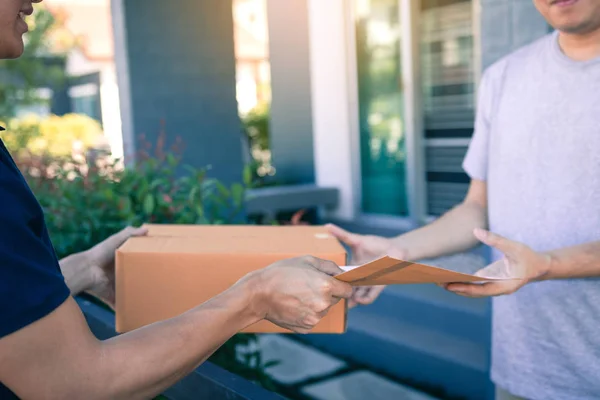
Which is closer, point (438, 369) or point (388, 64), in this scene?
point (438, 369)

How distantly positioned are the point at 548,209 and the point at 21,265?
4.37 ft

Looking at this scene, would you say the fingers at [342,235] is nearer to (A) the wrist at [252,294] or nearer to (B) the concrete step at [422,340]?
(A) the wrist at [252,294]

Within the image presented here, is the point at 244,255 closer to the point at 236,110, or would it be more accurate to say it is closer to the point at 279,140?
the point at 236,110

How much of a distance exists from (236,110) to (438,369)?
2992 mm

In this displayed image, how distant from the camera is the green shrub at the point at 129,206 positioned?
275 centimetres

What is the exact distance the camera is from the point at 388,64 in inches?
249

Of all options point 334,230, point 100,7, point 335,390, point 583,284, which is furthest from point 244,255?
point 100,7

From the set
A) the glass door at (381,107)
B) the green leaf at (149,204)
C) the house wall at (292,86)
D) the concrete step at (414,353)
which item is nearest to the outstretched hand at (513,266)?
the green leaf at (149,204)

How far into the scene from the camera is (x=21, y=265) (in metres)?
1.00

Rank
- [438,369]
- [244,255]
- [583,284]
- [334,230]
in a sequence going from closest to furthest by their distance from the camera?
[244,255] → [583,284] → [334,230] → [438,369]

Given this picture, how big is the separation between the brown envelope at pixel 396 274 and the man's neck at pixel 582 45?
781 mm

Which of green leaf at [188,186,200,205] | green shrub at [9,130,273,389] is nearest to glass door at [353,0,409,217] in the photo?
green shrub at [9,130,273,389]

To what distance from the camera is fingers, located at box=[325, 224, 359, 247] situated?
77.2 inches

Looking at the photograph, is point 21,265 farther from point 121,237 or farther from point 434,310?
point 434,310
